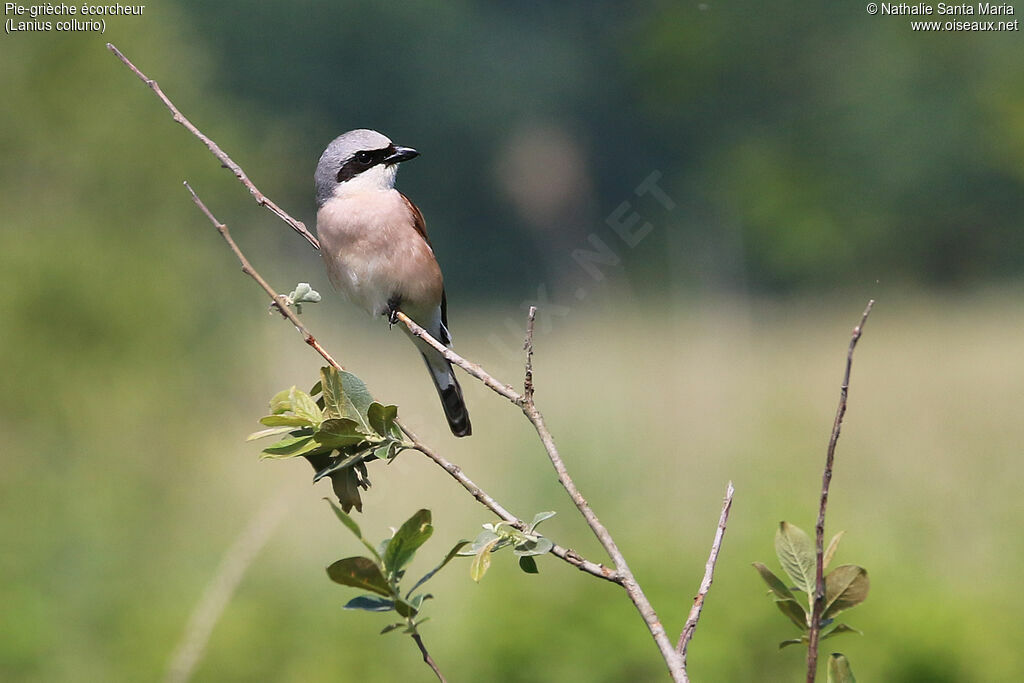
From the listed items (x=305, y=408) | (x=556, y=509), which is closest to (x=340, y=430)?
(x=305, y=408)

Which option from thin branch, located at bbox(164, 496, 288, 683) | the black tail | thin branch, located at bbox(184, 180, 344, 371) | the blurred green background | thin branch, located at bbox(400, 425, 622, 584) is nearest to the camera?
thin branch, located at bbox(400, 425, 622, 584)

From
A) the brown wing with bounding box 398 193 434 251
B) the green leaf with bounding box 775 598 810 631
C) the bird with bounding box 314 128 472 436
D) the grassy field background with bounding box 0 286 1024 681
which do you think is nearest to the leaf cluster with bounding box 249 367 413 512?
the green leaf with bounding box 775 598 810 631

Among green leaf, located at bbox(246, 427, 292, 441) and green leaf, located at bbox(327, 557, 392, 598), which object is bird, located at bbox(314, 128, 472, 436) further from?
green leaf, located at bbox(327, 557, 392, 598)

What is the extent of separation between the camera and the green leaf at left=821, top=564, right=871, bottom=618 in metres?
1.07

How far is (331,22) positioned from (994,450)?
2083cm

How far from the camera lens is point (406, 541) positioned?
1.08 metres

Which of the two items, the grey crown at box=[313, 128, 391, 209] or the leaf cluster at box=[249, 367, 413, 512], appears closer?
the leaf cluster at box=[249, 367, 413, 512]

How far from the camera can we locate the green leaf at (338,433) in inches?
47.8

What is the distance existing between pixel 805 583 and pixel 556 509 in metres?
3.50

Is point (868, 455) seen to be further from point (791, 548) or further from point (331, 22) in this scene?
point (331, 22)

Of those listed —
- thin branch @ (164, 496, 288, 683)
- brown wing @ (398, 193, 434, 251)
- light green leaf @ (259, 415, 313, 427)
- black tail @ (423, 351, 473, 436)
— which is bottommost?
thin branch @ (164, 496, 288, 683)

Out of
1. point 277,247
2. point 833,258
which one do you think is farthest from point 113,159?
point 833,258

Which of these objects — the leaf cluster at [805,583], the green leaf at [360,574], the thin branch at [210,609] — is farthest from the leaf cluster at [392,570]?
the thin branch at [210,609]

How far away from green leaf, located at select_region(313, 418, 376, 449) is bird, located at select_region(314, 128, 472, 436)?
1.51 m
